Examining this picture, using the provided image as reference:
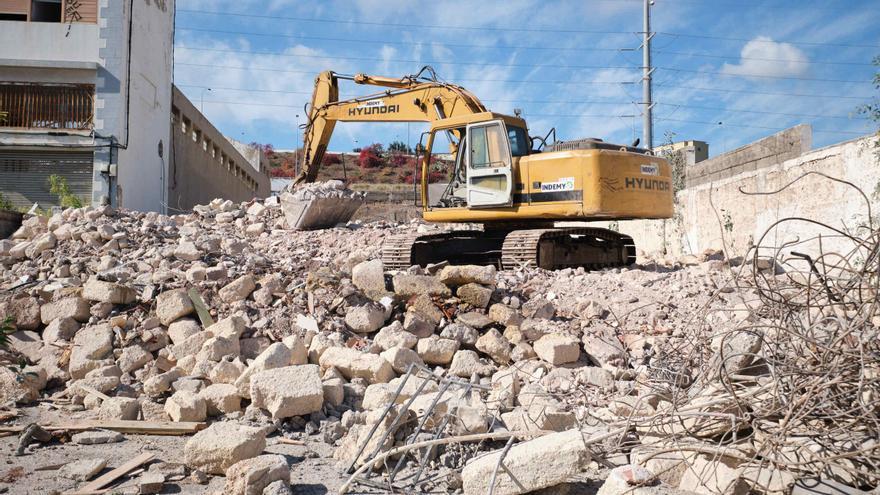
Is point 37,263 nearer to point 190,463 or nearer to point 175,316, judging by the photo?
point 175,316

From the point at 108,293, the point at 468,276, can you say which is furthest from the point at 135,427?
the point at 468,276

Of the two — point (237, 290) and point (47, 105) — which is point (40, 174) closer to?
point (47, 105)

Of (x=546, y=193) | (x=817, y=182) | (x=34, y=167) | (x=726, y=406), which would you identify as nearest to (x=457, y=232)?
(x=546, y=193)

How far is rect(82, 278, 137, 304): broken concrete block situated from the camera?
261 inches

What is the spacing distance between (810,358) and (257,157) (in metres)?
30.8

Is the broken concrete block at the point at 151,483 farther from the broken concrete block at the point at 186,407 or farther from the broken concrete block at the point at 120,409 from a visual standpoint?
the broken concrete block at the point at 120,409

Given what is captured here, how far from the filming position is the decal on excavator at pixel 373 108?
37.7 feet

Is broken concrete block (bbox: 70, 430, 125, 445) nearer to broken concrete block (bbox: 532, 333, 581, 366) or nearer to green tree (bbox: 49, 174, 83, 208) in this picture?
broken concrete block (bbox: 532, 333, 581, 366)

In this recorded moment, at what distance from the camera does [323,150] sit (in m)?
13.2

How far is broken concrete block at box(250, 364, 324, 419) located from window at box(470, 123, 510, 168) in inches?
203

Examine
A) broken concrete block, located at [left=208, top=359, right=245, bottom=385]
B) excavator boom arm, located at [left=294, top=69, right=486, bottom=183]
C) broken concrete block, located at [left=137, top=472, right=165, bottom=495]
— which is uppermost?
excavator boom arm, located at [left=294, top=69, right=486, bottom=183]

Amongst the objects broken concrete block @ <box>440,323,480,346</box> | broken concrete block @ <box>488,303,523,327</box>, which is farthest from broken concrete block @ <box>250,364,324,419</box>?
broken concrete block @ <box>488,303,523,327</box>

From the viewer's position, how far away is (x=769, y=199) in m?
11.0

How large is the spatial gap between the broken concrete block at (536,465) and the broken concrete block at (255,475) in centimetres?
105
